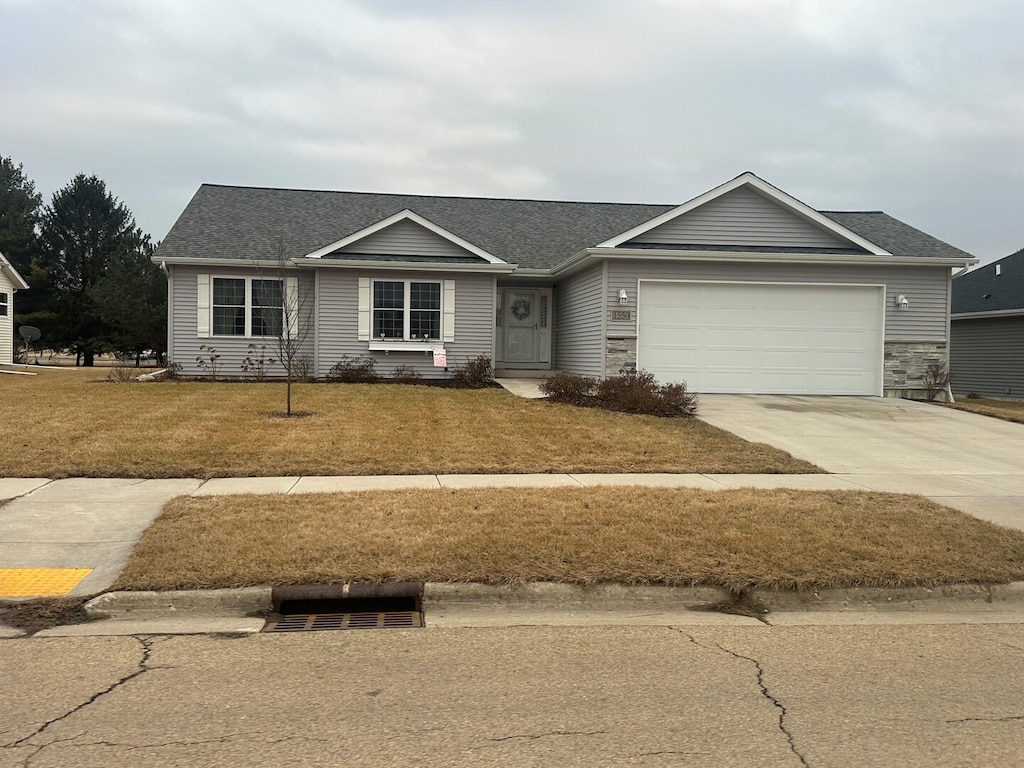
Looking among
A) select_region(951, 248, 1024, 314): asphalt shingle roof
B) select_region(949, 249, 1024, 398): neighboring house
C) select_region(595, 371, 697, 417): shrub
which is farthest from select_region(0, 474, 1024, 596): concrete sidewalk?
select_region(951, 248, 1024, 314): asphalt shingle roof

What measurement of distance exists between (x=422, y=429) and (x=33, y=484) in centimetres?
523

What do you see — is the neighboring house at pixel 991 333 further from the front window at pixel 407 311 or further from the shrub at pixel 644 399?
the front window at pixel 407 311

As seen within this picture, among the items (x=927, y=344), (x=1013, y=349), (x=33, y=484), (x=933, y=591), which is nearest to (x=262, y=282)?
(x=33, y=484)

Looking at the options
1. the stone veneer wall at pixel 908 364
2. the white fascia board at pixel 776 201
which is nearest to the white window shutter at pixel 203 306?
the white fascia board at pixel 776 201

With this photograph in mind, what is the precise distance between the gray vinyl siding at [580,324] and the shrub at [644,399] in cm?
287

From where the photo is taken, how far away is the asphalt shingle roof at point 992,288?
25781mm

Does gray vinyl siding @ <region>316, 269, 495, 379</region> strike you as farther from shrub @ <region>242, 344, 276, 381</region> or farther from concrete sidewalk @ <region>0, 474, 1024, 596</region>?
concrete sidewalk @ <region>0, 474, 1024, 596</region>

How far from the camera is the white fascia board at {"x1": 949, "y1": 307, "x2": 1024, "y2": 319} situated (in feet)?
81.7

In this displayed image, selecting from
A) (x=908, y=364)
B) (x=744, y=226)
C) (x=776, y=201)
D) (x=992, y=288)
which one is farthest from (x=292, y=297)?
(x=992, y=288)

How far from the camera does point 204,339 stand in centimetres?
1978

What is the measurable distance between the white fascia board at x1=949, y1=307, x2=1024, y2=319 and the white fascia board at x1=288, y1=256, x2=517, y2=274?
1613cm

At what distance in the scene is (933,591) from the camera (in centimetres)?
569

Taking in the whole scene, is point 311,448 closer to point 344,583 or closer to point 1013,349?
point 344,583

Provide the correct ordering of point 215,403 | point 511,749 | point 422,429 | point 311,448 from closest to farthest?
1. point 511,749
2. point 311,448
3. point 422,429
4. point 215,403
